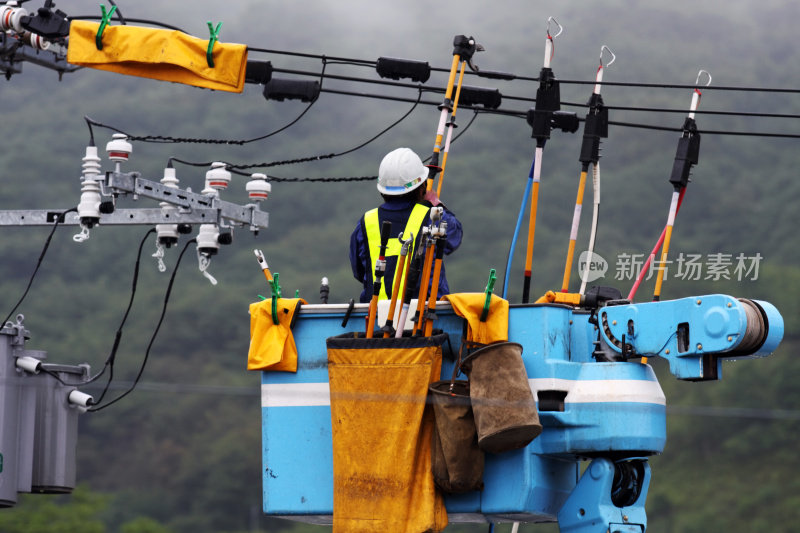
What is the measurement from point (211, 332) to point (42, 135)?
19886mm

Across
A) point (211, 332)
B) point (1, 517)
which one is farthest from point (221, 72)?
point (211, 332)

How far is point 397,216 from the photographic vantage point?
8375 millimetres

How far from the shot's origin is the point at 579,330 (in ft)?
25.8

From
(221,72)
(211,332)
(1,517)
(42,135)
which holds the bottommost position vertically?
(1,517)

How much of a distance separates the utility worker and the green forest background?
108 ft

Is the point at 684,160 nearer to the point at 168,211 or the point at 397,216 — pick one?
the point at 397,216

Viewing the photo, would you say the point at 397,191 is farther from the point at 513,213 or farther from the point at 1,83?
the point at 1,83

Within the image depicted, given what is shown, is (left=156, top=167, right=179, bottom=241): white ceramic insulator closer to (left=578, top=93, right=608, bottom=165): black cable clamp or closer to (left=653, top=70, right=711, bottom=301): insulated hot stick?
(left=578, top=93, right=608, bottom=165): black cable clamp

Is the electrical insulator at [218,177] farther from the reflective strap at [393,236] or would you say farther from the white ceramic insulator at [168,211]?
the reflective strap at [393,236]

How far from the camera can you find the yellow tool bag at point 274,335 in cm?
779

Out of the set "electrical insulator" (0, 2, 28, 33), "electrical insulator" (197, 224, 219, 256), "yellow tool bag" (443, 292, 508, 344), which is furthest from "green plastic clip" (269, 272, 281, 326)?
"electrical insulator" (0, 2, 28, 33)

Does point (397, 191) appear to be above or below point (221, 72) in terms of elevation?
below

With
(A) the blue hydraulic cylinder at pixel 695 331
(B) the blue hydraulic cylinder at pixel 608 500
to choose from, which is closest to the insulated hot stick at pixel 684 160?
(A) the blue hydraulic cylinder at pixel 695 331

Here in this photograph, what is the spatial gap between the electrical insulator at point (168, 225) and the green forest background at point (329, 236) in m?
28.5
